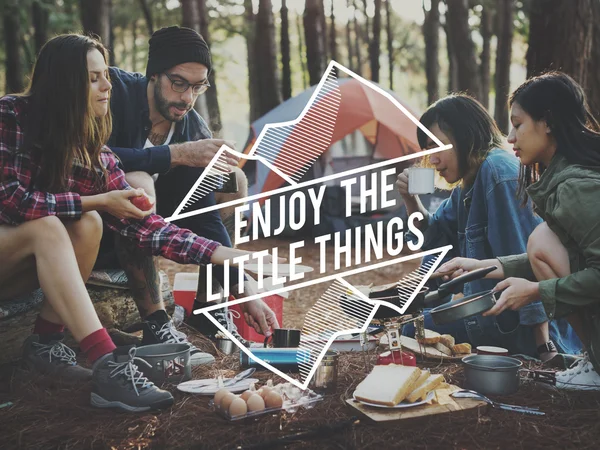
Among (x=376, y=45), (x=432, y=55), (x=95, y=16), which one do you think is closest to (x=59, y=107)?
(x=95, y=16)

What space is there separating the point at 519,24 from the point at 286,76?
5.22 meters

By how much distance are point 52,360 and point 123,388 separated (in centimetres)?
53

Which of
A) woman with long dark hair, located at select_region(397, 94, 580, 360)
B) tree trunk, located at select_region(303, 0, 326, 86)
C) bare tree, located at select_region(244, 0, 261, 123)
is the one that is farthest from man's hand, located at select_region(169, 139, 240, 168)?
bare tree, located at select_region(244, 0, 261, 123)

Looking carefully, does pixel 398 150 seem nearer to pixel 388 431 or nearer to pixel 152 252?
pixel 152 252

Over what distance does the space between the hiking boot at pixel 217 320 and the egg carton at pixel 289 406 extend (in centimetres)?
83

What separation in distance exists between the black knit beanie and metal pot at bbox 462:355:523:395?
2.04 m

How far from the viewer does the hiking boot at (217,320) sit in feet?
11.2

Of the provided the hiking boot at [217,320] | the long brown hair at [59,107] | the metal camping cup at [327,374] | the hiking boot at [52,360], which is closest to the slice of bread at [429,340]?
the metal camping cup at [327,374]

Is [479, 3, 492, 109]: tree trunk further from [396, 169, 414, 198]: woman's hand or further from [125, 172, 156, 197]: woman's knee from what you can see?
[125, 172, 156, 197]: woman's knee

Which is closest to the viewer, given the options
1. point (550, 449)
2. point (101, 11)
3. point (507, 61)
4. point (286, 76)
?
point (550, 449)

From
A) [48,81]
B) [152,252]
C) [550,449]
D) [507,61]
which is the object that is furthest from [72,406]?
[507,61]

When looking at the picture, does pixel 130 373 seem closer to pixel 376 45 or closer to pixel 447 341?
pixel 447 341

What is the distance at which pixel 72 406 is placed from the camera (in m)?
2.35

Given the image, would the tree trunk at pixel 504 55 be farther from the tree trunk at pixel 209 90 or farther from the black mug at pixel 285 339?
the black mug at pixel 285 339
